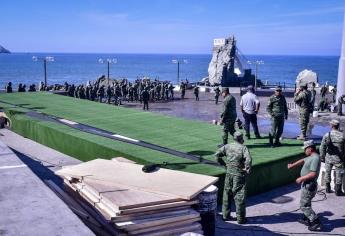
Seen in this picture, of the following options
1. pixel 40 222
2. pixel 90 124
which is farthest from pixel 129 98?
pixel 40 222

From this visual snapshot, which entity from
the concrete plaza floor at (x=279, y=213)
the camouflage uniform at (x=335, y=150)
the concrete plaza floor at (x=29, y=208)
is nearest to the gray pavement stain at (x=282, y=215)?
the concrete plaza floor at (x=279, y=213)

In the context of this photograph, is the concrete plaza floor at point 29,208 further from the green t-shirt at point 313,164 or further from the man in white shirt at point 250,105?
the man in white shirt at point 250,105

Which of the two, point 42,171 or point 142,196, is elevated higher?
point 142,196

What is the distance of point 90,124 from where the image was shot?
15.3m

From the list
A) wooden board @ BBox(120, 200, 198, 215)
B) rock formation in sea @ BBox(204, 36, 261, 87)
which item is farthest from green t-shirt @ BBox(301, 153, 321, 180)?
rock formation in sea @ BBox(204, 36, 261, 87)

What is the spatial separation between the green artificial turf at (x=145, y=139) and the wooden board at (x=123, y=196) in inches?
122

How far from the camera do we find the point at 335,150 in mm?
9383

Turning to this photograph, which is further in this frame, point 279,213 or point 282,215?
point 279,213

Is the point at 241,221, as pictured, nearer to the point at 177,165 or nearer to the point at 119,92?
the point at 177,165

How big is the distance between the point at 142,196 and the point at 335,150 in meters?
5.40

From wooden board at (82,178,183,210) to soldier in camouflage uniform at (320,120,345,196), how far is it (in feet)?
16.0

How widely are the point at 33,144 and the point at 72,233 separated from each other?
12079mm

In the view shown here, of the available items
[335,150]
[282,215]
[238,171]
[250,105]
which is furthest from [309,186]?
[250,105]

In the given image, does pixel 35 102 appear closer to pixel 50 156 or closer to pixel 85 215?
pixel 50 156
